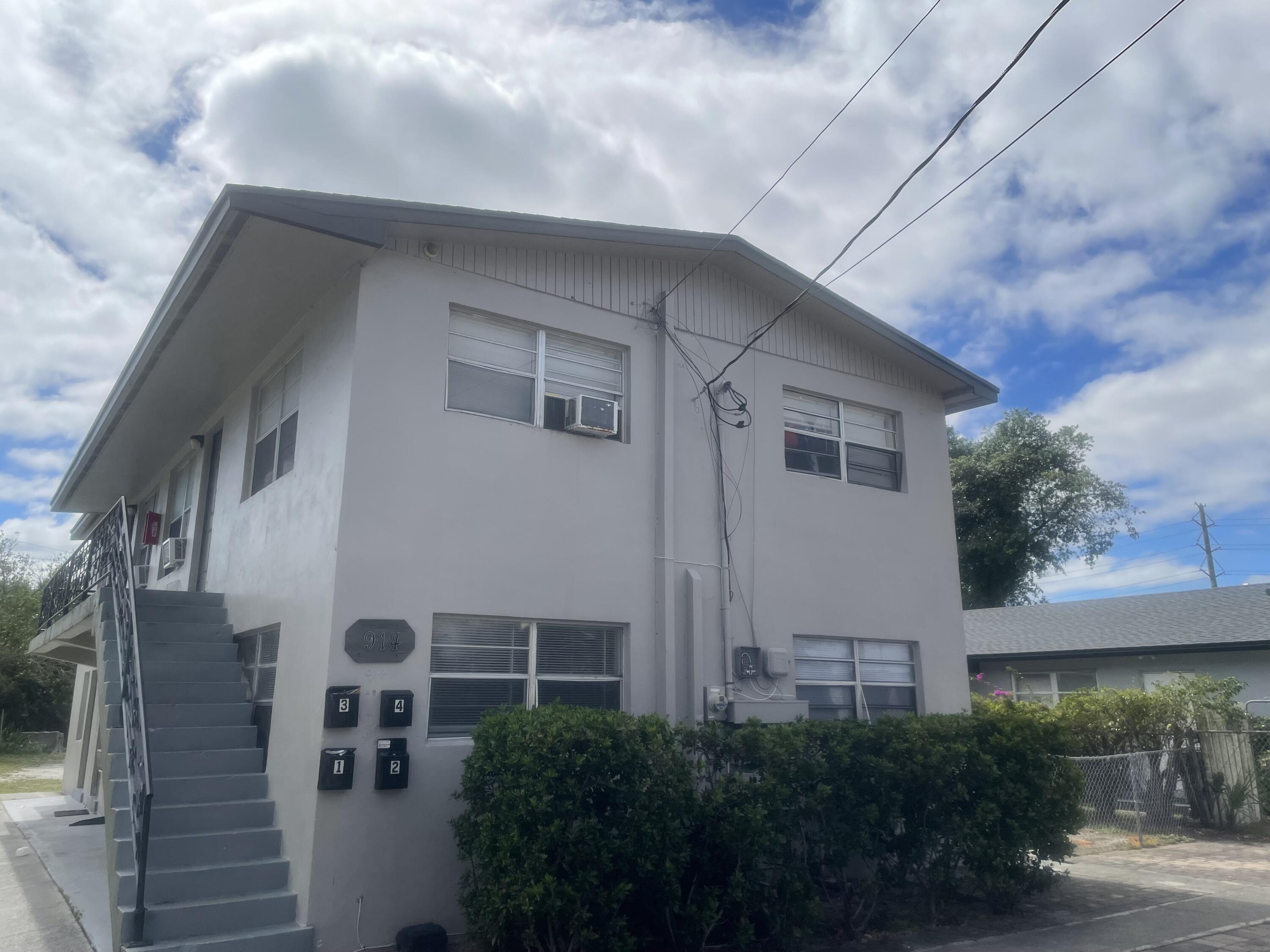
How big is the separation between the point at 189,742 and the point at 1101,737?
39.3 ft

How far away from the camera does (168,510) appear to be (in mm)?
14438

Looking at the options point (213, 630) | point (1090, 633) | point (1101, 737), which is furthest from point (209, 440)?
point (1090, 633)

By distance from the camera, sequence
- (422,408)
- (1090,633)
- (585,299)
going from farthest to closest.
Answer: (1090,633), (585,299), (422,408)

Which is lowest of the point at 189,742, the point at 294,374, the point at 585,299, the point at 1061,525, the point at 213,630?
the point at 189,742

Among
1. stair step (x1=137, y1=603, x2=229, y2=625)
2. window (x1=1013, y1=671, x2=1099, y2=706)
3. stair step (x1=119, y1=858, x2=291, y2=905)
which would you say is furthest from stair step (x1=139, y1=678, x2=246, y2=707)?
window (x1=1013, y1=671, x2=1099, y2=706)

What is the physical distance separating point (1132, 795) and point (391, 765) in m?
10.4

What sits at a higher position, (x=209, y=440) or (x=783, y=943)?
(x=209, y=440)

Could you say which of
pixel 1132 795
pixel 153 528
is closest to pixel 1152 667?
pixel 1132 795

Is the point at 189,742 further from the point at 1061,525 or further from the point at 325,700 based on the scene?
the point at 1061,525

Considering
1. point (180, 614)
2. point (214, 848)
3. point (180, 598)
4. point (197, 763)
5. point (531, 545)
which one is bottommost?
point (214, 848)

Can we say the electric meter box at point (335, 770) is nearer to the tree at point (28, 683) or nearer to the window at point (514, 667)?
the window at point (514, 667)

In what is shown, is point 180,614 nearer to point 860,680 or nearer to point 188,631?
point 188,631

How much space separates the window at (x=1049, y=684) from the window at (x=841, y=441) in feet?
34.0

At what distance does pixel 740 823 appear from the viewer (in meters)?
6.48
